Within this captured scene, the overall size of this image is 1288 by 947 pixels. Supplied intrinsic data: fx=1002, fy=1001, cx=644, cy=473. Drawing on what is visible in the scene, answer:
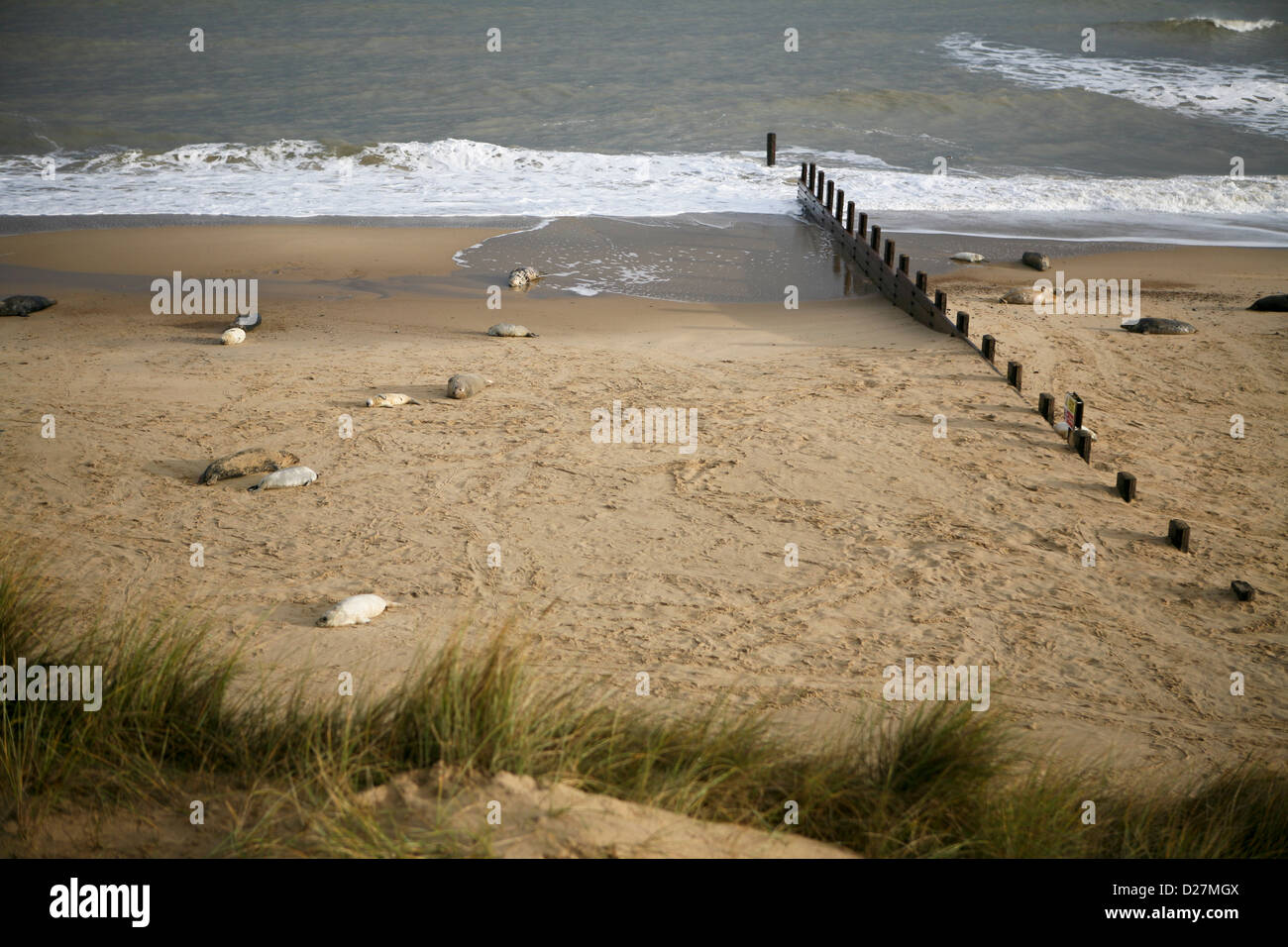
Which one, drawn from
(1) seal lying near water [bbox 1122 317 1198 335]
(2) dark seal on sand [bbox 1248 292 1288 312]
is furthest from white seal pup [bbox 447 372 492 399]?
(2) dark seal on sand [bbox 1248 292 1288 312]

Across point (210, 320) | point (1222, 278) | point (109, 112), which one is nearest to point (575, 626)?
point (210, 320)

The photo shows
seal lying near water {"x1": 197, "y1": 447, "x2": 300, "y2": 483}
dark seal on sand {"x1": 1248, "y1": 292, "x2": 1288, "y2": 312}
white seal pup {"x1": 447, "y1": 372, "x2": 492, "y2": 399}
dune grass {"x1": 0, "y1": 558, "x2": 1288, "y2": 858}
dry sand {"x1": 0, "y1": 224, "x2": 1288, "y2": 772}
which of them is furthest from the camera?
dark seal on sand {"x1": 1248, "y1": 292, "x2": 1288, "y2": 312}

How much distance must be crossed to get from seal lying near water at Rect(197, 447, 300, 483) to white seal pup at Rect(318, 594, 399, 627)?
8.19 ft

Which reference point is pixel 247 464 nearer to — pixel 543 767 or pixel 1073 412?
pixel 543 767

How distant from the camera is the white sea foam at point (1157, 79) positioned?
3200cm

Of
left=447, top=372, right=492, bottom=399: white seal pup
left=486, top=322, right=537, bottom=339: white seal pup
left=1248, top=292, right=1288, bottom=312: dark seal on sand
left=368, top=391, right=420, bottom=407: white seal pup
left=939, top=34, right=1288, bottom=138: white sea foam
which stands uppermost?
left=939, top=34, right=1288, bottom=138: white sea foam

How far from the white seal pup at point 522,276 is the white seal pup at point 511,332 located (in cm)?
246

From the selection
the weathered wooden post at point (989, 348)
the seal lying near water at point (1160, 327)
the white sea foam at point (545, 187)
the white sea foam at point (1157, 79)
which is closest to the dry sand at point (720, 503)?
the seal lying near water at point (1160, 327)

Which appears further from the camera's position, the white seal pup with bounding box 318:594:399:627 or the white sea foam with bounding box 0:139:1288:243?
the white sea foam with bounding box 0:139:1288:243

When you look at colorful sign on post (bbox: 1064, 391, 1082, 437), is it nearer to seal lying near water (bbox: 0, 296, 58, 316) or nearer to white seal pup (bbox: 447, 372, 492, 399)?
white seal pup (bbox: 447, 372, 492, 399)

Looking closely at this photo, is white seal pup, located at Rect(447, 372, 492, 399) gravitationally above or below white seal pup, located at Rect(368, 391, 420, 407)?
above

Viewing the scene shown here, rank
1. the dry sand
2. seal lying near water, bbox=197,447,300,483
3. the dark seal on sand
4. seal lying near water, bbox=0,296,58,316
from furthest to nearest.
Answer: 1. the dark seal on sand
2. seal lying near water, bbox=0,296,58,316
3. seal lying near water, bbox=197,447,300,483
4. the dry sand

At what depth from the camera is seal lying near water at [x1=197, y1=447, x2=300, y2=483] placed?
320 inches
